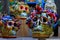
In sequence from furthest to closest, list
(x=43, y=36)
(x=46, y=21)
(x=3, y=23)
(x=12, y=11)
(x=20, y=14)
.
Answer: (x=12, y=11), (x=20, y=14), (x=3, y=23), (x=46, y=21), (x=43, y=36)

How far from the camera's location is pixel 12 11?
3.19 metres

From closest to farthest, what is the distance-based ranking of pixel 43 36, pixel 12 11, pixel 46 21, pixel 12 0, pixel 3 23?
pixel 43 36 → pixel 46 21 → pixel 3 23 → pixel 12 11 → pixel 12 0

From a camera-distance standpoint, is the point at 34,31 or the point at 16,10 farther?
the point at 16,10

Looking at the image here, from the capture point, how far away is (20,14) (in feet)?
9.66

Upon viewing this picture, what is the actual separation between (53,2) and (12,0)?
0.71 metres

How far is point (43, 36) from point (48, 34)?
6cm

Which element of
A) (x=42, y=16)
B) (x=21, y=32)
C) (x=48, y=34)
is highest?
→ (x=42, y=16)

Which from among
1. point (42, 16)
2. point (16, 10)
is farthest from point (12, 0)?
point (42, 16)

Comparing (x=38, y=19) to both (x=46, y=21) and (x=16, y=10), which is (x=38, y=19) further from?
(x=16, y=10)

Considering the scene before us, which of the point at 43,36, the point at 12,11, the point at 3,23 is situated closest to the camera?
the point at 43,36

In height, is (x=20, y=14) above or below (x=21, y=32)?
above

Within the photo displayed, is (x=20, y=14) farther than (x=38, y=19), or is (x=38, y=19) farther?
(x=20, y=14)

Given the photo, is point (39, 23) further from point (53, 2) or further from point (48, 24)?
point (53, 2)

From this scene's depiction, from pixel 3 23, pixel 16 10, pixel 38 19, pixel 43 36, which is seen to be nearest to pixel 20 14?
pixel 16 10
